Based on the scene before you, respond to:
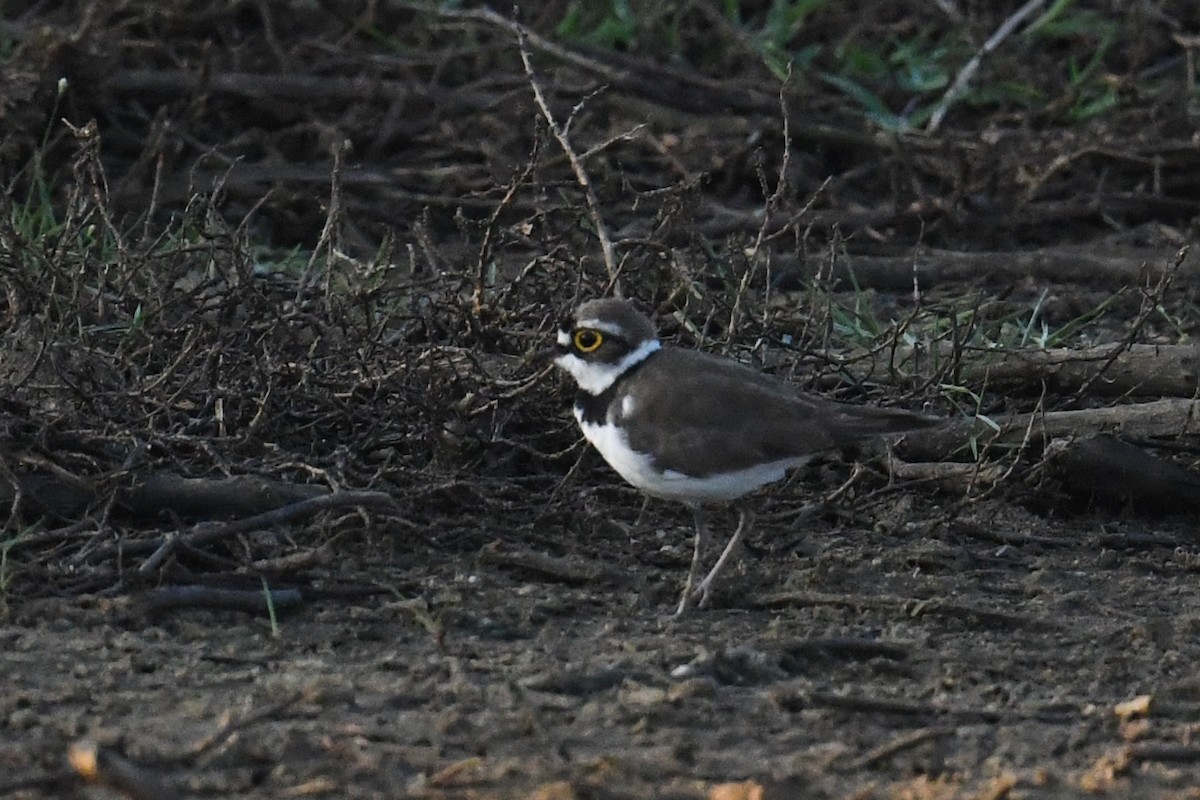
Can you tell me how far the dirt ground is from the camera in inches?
162

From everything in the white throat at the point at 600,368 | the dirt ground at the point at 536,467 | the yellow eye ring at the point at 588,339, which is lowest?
the dirt ground at the point at 536,467

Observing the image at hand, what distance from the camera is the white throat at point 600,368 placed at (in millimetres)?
5207

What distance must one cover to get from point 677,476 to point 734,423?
7.8 inches

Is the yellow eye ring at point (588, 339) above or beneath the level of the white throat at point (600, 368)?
above

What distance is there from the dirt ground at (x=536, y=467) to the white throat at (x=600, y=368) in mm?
375

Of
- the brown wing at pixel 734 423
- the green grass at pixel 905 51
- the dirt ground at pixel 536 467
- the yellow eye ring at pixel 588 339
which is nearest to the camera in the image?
the dirt ground at pixel 536 467

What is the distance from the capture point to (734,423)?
5.02 metres

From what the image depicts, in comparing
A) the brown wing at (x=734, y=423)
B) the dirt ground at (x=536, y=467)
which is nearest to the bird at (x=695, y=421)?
the brown wing at (x=734, y=423)

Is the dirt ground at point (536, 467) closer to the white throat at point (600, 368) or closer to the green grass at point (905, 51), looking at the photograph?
the white throat at point (600, 368)

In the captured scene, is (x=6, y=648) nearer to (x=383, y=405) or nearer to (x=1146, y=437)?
(x=383, y=405)

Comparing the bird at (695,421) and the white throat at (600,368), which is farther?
the white throat at (600,368)

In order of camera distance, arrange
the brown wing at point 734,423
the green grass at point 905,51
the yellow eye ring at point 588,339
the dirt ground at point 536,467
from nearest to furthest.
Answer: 1. the dirt ground at point 536,467
2. the brown wing at point 734,423
3. the yellow eye ring at point 588,339
4. the green grass at point 905,51

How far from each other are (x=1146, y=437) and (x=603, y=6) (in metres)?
4.93

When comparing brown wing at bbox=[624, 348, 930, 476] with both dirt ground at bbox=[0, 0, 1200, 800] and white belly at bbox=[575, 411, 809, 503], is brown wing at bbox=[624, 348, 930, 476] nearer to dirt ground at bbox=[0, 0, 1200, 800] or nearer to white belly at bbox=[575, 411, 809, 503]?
white belly at bbox=[575, 411, 809, 503]
